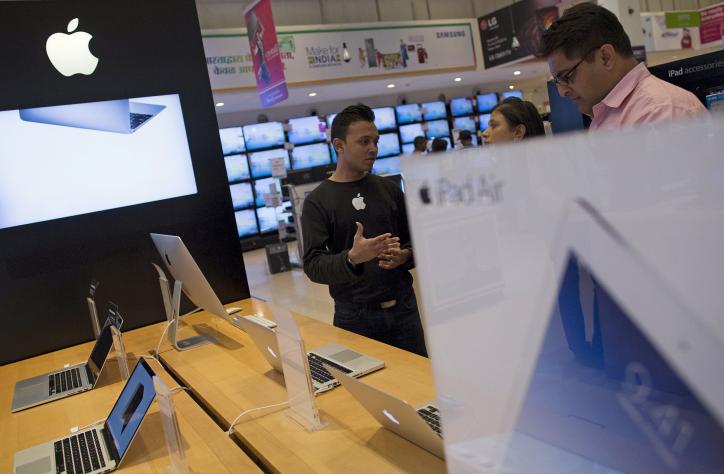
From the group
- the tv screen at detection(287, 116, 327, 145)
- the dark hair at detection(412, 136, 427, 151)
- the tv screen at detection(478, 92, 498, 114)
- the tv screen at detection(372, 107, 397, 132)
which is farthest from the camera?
the tv screen at detection(478, 92, 498, 114)

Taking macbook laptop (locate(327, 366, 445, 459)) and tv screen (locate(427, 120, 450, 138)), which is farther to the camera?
tv screen (locate(427, 120, 450, 138))

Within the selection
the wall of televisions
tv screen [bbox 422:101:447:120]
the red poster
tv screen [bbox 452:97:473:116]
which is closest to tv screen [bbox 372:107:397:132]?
the wall of televisions

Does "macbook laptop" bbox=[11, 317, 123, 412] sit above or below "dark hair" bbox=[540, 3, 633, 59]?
below

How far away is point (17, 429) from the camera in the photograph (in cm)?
200

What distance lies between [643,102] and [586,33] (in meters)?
0.23

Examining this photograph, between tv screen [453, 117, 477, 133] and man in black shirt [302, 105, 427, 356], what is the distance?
13.3 meters

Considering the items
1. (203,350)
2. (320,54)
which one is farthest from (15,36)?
(320,54)

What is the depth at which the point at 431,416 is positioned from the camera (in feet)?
4.66

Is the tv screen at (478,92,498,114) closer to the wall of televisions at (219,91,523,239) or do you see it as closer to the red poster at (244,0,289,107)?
the wall of televisions at (219,91,523,239)

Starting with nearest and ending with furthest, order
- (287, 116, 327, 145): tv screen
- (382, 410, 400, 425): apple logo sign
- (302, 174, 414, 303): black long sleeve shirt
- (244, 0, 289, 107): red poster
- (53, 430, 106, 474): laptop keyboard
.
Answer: (382, 410, 400, 425): apple logo sign → (53, 430, 106, 474): laptop keyboard → (302, 174, 414, 303): black long sleeve shirt → (244, 0, 289, 107): red poster → (287, 116, 327, 145): tv screen

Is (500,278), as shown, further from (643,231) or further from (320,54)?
(320,54)

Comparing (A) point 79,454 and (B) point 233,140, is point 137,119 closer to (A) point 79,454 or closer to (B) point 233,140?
(A) point 79,454

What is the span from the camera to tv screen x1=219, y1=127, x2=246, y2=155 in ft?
41.4

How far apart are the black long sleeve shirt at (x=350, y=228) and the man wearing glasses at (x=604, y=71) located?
3.34ft
